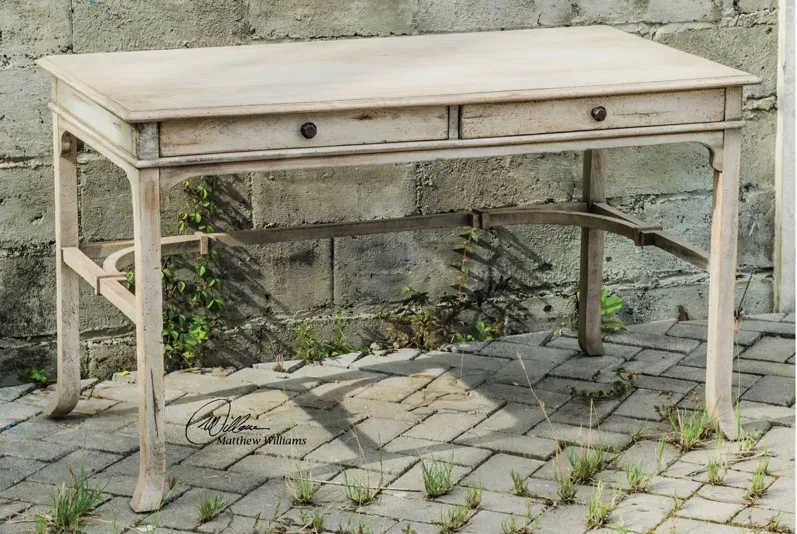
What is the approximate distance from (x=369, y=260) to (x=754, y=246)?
5.87ft

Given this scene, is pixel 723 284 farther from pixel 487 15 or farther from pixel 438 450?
pixel 487 15

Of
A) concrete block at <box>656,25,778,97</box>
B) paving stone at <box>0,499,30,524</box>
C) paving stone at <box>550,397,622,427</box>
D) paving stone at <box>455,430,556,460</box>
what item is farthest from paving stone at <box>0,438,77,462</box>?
concrete block at <box>656,25,778,97</box>

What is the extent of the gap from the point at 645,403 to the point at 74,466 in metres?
2.06

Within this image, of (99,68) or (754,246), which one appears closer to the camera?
(99,68)

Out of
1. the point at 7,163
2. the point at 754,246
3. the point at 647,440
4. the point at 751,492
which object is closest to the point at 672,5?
the point at 754,246

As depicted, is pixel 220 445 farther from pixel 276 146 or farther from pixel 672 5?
pixel 672 5

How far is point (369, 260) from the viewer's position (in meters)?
5.53

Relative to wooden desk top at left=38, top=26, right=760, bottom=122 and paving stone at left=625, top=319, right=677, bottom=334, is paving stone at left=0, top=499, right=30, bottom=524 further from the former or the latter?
paving stone at left=625, top=319, right=677, bottom=334

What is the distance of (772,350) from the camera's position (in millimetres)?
5602

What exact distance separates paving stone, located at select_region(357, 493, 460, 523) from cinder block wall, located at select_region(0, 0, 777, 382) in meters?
1.52

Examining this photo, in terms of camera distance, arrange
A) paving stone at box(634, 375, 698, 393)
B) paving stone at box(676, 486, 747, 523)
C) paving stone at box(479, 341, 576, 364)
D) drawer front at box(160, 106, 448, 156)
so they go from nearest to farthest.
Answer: drawer front at box(160, 106, 448, 156) < paving stone at box(676, 486, 747, 523) < paving stone at box(634, 375, 698, 393) < paving stone at box(479, 341, 576, 364)

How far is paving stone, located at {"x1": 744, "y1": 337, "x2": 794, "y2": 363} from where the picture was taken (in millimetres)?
5512

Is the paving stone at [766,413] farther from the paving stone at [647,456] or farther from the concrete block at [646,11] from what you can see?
the concrete block at [646,11]

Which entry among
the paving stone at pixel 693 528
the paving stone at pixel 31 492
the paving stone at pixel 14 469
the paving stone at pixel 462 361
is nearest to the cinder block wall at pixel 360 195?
the paving stone at pixel 462 361
